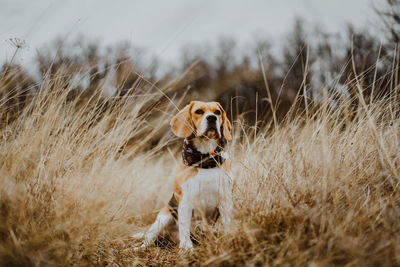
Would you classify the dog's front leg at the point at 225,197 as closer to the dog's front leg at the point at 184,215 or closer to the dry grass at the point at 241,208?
the dry grass at the point at 241,208

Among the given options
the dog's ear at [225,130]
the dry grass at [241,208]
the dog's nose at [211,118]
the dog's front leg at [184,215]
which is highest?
the dog's nose at [211,118]

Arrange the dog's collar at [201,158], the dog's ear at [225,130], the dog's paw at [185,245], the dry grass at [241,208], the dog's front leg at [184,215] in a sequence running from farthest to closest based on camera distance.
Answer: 1. the dog's ear at [225,130]
2. the dog's collar at [201,158]
3. the dog's front leg at [184,215]
4. the dog's paw at [185,245]
5. the dry grass at [241,208]

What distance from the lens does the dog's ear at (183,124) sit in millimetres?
2201

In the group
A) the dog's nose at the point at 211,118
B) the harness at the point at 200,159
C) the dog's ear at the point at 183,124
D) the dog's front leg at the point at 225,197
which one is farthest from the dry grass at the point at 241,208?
the dog's nose at the point at 211,118

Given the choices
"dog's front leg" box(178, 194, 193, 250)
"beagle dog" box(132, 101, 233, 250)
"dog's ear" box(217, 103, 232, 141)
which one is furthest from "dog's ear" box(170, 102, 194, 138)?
"dog's front leg" box(178, 194, 193, 250)

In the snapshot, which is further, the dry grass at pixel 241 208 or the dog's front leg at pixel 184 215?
the dog's front leg at pixel 184 215

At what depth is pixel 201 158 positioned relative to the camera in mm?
2107

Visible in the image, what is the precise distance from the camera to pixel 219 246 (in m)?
1.39

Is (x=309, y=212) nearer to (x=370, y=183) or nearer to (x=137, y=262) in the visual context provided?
(x=370, y=183)

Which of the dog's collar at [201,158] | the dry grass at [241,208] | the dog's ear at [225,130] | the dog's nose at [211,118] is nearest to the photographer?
the dry grass at [241,208]

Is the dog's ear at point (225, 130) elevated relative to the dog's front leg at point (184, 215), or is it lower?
elevated

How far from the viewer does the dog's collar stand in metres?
2.05

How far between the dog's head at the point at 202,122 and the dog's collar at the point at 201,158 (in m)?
0.13

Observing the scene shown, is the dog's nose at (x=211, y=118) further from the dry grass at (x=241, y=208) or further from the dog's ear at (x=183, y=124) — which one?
the dry grass at (x=241, y=208)
